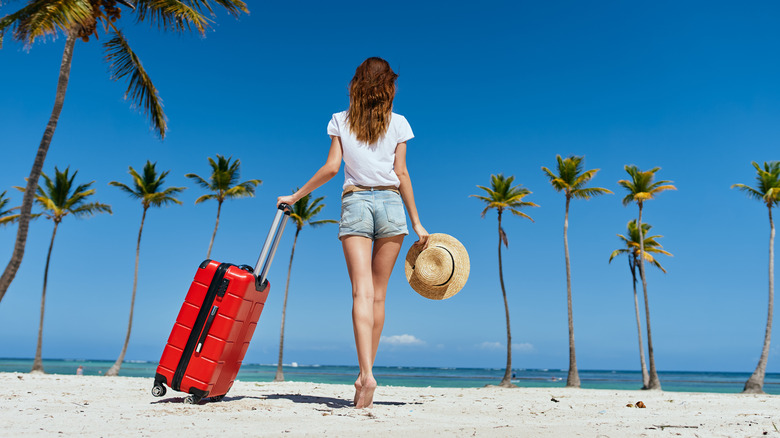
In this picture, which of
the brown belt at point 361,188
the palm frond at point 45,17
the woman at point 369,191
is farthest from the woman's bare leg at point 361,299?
the palm frond at point 45,17

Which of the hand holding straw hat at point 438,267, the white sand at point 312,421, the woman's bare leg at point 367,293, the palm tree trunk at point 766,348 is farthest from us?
the palm tree trunk at point 766,348

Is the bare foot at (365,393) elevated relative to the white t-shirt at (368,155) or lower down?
lower down

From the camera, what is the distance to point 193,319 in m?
3.73

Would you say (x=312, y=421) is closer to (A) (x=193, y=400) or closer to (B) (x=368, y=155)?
(A) (x=193, y=400)

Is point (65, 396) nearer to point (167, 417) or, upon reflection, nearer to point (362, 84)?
point (167, 417)

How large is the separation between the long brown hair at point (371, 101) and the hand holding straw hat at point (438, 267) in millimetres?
1044

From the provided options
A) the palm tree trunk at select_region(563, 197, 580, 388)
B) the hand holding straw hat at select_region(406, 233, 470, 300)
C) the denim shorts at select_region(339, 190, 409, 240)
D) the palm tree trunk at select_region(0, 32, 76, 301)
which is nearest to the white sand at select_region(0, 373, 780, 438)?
the hand holding straw hat at select_region(406, 233, 470, 300)

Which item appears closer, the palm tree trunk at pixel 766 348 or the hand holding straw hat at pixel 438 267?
the hand holding straw hat at pixel 438 267

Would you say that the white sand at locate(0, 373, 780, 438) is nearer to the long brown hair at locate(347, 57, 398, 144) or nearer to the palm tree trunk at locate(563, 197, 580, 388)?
the long brown hair at locate(347, 57, 398, 144)

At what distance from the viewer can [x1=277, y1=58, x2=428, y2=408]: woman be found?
12.6ft

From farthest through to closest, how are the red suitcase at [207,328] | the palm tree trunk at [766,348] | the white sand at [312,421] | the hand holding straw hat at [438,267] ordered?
1. the palm tree trunk at [766,348]
2. the hand holding straw hat at [438,267]
3. the red suitcase at [207,328]
4. the white sand at [312,421]

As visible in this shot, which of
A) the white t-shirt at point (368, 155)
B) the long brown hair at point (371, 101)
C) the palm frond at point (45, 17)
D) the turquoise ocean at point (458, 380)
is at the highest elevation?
the palm frond at point (45, 17)

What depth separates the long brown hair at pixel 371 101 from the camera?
4.02 metres

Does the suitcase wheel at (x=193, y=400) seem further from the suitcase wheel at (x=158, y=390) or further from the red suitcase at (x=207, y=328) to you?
the suitcase wheel at (x=158, y=390)
